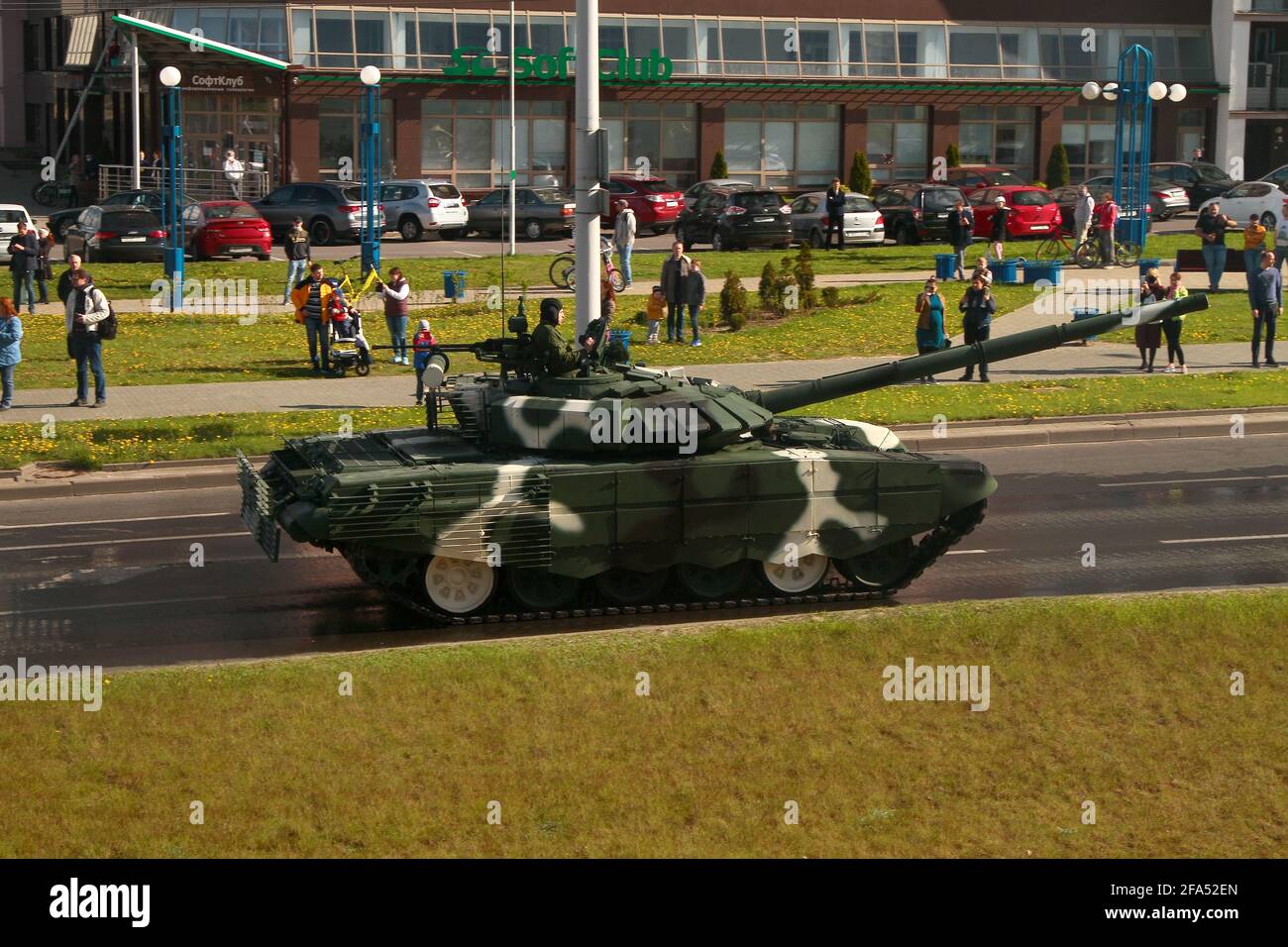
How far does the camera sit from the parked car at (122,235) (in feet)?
126

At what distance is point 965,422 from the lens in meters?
24.2

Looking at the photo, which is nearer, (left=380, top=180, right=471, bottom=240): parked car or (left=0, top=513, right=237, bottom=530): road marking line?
(left=0, top=513, right=237, bottom=530): road marking line

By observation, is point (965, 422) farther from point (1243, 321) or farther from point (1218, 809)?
point (1218, 809)

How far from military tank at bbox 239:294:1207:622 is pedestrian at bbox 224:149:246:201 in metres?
33.5

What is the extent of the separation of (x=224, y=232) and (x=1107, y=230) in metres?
18.2

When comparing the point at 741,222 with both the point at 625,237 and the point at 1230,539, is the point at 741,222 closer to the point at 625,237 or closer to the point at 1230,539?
the point at 625,237

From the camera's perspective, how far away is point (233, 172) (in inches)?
1900

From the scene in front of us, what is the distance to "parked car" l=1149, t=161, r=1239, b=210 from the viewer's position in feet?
164

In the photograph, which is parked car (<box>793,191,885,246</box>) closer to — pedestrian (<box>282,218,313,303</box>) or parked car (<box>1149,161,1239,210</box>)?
parked car (<box>1149,161,1239,210</box>)

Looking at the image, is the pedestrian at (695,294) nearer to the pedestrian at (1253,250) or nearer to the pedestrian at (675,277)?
the pedestrian at (675,277)

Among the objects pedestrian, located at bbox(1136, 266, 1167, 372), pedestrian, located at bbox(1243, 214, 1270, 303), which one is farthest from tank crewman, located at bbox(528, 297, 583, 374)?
pedestrian, located at bbox(1243, 214, 1270, 303)

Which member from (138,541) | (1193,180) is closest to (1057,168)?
(1193,180)

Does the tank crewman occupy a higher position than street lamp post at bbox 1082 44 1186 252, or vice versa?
street lamp post at bbox 1082 44 1186 252

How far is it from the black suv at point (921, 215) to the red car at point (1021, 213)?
68 cm
